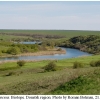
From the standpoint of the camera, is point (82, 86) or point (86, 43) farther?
point (86, 43)

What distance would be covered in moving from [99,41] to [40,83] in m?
84.9

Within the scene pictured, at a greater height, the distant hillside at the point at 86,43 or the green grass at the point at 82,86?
Result: the green grass at the point at 82,86

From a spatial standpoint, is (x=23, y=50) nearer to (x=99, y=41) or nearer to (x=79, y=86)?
Answer: (x=99, y=41)

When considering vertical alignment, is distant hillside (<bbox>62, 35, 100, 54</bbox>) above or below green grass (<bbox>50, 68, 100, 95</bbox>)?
below

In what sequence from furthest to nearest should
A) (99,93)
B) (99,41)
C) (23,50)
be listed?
(99,41) < (23,50) < (99,93)

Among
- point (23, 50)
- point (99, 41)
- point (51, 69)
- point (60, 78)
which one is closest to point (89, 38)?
point (99, 41)

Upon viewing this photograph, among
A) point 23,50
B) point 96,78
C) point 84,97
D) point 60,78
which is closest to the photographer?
point 84,97

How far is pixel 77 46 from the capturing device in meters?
99.9

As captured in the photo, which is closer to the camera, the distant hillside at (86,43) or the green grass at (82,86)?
the green grass at (82,86)

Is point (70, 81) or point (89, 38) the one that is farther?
point (89, 38)

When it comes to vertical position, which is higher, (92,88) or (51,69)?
(92,88)

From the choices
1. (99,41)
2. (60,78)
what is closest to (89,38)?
(99,41)

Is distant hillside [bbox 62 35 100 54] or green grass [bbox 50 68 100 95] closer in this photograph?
green grass [bbox 50 68 100 95]

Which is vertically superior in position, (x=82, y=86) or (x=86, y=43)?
(x=82, y=86)
